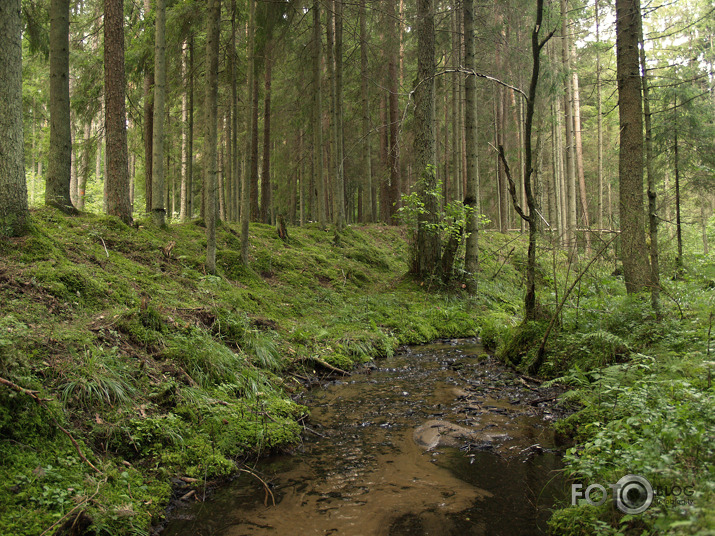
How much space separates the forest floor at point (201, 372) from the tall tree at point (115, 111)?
60cm

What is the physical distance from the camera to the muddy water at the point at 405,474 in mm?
3057

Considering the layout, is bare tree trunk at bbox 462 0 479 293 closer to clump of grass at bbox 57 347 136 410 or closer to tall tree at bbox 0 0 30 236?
clump of grass at bbox 57 347 136 410

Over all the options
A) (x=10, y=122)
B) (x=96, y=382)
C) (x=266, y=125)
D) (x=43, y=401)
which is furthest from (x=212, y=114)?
(x=266, y=125)

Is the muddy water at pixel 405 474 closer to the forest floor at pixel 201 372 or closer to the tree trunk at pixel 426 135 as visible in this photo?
the forest floor at pixel 201 372

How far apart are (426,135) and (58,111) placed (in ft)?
27.8

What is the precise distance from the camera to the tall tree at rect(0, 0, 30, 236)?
18.3 ft

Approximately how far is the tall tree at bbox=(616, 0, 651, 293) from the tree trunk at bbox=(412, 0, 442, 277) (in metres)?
4.91

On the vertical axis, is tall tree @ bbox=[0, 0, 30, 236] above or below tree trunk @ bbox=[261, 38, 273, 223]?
below

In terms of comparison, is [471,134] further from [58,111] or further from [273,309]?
[58,111]

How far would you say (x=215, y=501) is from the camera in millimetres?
3361

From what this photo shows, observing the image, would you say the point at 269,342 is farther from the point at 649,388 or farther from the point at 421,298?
the point at 421,298

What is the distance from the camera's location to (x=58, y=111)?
8.53 metres

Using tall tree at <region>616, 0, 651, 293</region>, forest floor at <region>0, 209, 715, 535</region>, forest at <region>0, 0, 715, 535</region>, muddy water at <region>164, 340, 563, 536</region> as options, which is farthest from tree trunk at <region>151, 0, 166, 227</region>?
tall tree at <region>616, 0, 651, 293</region>

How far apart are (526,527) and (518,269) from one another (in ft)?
55.6
